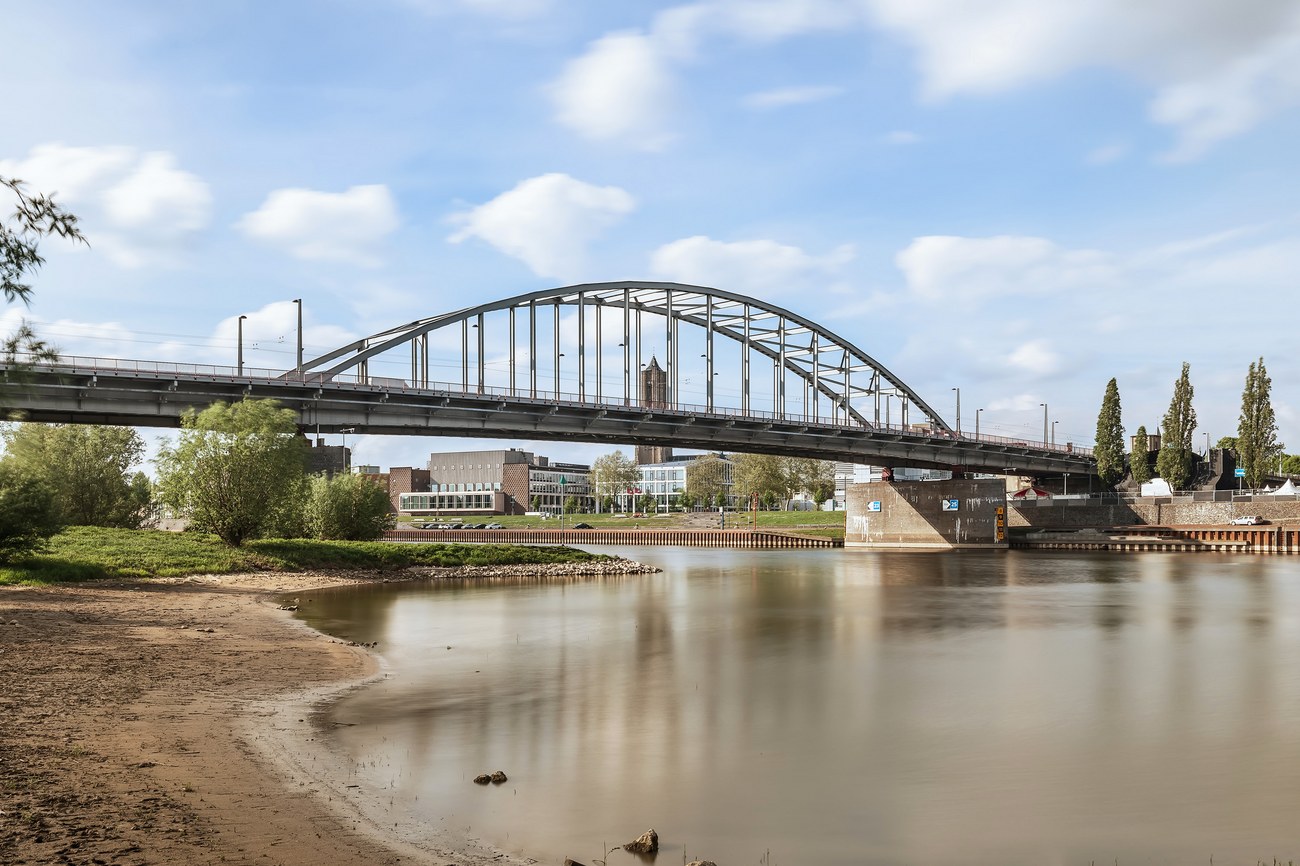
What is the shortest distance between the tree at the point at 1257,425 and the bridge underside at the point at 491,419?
17.4 meters

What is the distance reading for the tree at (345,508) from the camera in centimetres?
5662

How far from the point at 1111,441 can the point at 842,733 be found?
10086cm

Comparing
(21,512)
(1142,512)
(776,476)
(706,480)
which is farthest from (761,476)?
(21,512)

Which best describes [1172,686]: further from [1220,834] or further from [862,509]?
[862,509]

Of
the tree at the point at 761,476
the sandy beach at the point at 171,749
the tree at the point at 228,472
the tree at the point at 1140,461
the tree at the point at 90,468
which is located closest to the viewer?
the sandy beach at the point at 171,749

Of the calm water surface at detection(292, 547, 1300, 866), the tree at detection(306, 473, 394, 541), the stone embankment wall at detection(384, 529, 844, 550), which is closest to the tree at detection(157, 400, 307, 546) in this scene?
the tree at detection(306, 473, 394, 541)

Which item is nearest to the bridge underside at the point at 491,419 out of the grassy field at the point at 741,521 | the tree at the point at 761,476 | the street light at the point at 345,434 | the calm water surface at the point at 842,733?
the street light at the point at 345,434

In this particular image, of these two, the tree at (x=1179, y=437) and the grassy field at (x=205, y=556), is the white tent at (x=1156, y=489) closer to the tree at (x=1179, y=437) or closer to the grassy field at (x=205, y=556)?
the tree at (x=1179, y=437)

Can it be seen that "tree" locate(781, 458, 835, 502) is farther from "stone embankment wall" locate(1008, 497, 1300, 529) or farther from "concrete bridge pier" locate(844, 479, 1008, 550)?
"stone embankment wall" locate(1008, 497, 1300, 529)

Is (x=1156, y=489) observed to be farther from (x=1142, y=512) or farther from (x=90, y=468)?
(x=90, y=468)

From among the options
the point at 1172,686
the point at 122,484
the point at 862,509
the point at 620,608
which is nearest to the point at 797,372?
the point at 862,509

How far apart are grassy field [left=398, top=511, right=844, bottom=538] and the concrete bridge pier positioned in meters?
13.9

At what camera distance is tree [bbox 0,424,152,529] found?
182ft

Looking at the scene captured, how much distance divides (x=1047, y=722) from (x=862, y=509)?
281 ft
